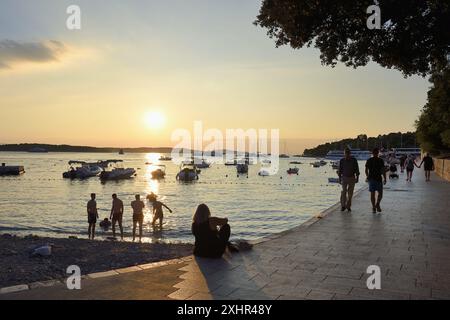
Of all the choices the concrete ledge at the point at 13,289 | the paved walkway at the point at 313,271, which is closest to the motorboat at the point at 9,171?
the paved walkway at the point at 313,271

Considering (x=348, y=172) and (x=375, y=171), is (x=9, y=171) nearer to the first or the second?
(x=348, y=172)

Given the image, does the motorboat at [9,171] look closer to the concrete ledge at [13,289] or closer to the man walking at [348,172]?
the man walking at [348,172]

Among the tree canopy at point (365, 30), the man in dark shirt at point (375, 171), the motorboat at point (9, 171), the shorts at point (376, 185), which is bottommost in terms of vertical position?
the motorboat at point (9, 171)

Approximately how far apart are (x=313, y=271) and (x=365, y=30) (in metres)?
8.39

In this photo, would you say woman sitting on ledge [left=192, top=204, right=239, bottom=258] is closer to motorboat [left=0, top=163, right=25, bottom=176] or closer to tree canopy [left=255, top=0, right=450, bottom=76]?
tree canopy [left=255, top=0, right=450, bottom=76]

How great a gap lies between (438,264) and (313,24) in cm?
723

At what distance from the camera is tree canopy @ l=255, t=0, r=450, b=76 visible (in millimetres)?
11242

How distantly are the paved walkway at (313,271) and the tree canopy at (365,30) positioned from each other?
5.10 meters

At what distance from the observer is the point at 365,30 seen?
12.6m

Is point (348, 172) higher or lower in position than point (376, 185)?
higher

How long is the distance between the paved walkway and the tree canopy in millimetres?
5099

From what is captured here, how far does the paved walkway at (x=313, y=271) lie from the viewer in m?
5.91

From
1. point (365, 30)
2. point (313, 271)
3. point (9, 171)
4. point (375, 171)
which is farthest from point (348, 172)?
point (9, 171)
